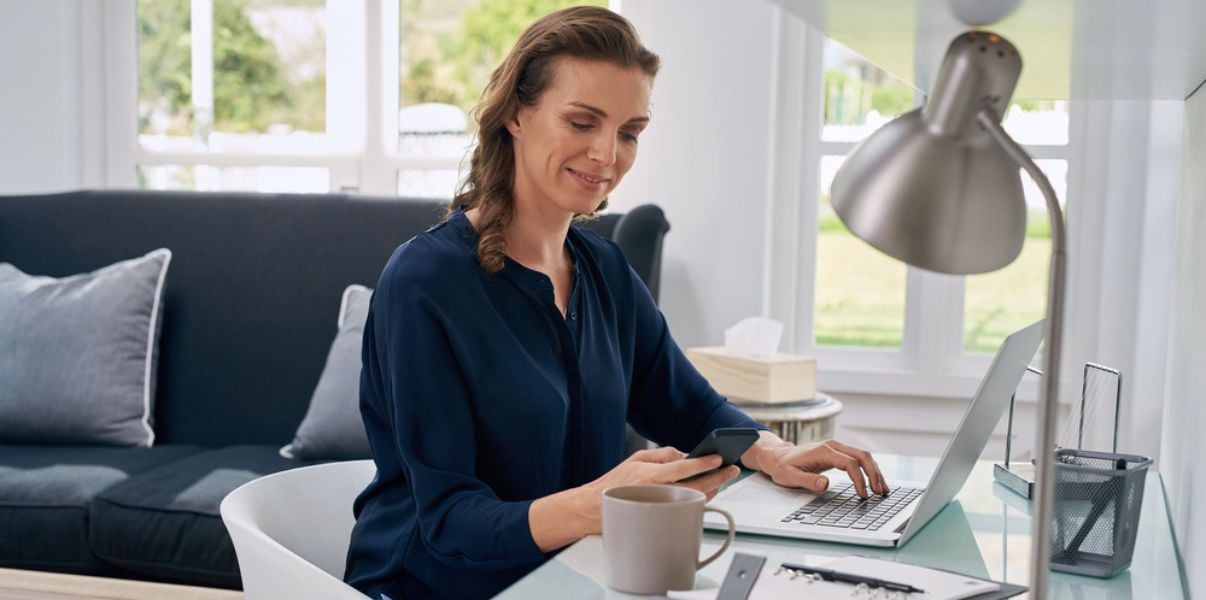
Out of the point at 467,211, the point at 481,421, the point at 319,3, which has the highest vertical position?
the point at 319,3

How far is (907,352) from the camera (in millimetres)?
3703

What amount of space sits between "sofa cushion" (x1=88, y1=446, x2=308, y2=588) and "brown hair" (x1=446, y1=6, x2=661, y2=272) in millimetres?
1240

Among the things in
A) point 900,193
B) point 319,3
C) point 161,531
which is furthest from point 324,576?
point 319,3

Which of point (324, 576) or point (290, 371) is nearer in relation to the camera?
point (324, 576)

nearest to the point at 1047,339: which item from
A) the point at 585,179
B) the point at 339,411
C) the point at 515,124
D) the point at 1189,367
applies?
the point at 1189,367

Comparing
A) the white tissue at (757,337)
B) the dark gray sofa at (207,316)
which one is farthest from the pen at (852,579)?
the white tissue at (757,337)

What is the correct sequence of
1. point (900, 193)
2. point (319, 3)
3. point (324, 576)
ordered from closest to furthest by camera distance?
point (900, 193), point (324, 576), point (319, 3)

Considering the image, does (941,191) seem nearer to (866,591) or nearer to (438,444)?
(866,591)

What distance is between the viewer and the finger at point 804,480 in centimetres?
150

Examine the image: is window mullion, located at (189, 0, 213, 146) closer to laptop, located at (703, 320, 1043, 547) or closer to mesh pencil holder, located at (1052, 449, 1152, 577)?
laptop, located at (703, 320, 1043, 547)

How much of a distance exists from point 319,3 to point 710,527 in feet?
11.0

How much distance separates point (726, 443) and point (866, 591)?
0.76ft

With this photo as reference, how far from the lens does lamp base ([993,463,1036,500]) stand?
1628 millimetres

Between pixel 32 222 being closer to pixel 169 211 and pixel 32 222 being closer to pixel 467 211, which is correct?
pixel 169 211
